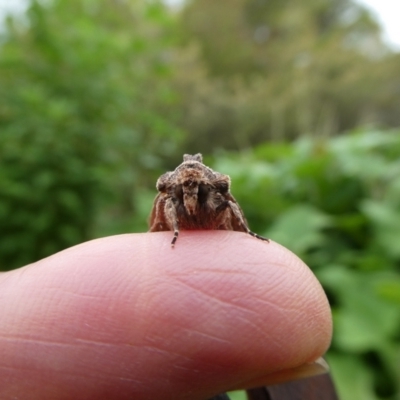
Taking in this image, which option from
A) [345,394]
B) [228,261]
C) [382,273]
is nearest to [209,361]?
[228,261]

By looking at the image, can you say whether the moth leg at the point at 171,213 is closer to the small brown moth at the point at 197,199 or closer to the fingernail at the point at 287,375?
the small brown moth at the point at 197,199

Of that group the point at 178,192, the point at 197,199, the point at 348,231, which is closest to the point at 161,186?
the point at 178,192

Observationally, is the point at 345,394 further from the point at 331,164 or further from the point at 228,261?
the point at 331,164

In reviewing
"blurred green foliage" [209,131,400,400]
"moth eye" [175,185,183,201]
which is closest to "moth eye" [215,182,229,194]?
"moth eye" [175,185,183,201]

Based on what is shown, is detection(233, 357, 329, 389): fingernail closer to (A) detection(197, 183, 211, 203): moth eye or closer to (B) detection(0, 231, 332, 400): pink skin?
(B) detection(0, 231, 332, 400): pink skin

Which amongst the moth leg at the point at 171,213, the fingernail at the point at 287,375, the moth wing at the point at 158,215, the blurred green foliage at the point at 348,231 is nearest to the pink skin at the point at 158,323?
the fingernail at the point at 287,375

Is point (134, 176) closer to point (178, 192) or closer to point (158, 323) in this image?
point (178, 192)
